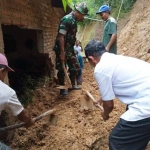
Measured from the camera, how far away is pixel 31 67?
588cm

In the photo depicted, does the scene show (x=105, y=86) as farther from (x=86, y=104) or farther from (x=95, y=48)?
(x=86, y=104)

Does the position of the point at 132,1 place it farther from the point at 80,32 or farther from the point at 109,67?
the point at 109,67

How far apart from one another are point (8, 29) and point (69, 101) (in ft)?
11.3

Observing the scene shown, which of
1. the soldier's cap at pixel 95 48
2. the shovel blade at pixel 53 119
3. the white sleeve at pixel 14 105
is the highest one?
the soldier's cap at pixel 95 48

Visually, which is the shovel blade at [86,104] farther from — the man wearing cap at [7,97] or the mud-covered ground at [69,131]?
the man wearing cap at [7,97]

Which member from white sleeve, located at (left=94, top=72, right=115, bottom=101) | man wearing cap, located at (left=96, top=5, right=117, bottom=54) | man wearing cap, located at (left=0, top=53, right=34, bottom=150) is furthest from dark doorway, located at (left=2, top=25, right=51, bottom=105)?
white sleeve, located at (left=94, top=72, right=115, bottom=101)

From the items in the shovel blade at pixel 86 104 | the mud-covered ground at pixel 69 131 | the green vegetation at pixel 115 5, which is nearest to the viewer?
the mud-covered ground at pixel 69 131

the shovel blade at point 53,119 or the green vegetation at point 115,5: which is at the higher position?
the green vegetation at point 115,5

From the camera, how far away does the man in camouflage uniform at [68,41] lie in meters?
4.21

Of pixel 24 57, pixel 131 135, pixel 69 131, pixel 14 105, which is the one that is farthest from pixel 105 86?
pixel 24 57

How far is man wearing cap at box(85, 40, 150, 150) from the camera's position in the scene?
2.04m

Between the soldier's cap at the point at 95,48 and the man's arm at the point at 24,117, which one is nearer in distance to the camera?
the soldier's cap at the point at 95,48

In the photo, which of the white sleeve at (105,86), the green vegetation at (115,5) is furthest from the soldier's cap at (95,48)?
the green vegetation at (115,5)

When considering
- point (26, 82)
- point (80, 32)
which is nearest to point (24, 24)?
point (26, 82)
